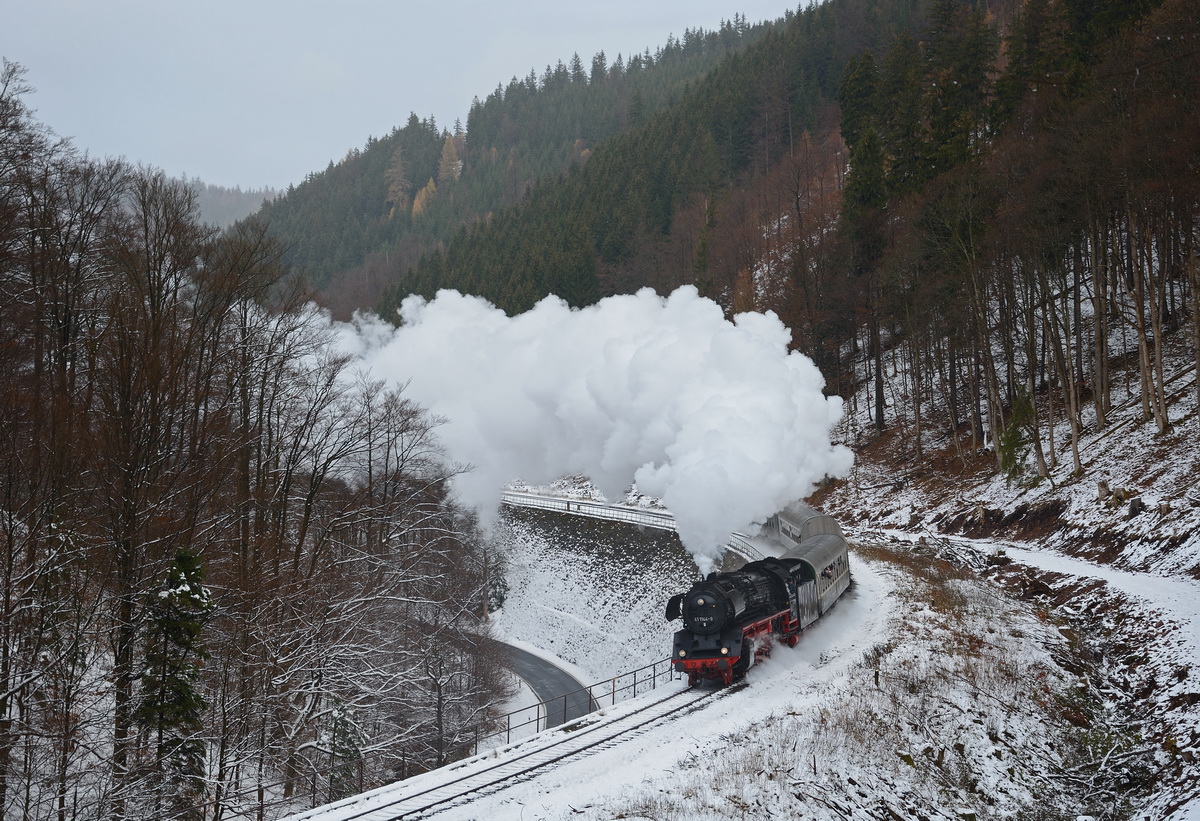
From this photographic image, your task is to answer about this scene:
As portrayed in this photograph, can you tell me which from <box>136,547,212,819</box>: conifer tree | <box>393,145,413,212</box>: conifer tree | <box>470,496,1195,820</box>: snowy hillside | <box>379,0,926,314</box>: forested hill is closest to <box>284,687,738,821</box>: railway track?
<box>470,496,1195,820</box>: snowy hillside

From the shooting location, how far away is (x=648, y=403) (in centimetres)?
2094

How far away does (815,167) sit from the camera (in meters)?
63.9

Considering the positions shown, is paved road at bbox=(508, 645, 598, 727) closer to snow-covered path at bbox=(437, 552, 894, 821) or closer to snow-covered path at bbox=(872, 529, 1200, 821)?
snow-covered path at bbox=(437, 552, 894, 821)

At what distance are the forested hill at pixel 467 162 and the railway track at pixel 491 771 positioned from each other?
73362mm

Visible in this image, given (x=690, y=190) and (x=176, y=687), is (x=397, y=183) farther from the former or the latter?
(x=176, y=687)

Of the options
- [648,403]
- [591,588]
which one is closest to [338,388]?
[648,403]

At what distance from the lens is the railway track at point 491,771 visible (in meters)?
11.0

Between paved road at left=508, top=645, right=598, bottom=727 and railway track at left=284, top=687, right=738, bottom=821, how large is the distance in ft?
44.0

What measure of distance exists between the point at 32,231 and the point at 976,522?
96.5 feet

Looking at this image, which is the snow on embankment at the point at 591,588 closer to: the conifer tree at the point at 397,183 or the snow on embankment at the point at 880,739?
the snow on embankment at the point at 880,739

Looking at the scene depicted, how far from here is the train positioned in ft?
54.2

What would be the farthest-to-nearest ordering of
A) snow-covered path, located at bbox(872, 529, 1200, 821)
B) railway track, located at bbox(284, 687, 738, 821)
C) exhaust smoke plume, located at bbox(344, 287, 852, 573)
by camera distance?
1. exhaust smoke plume, located at bbox(344, 287, 852, 573)
2. snow-covered path, located at bbox(872, 529, 1200, 821)
3. railway track, located at bbox(284, 687, 738, 821)

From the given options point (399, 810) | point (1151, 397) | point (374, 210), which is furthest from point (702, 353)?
point (374, 210)

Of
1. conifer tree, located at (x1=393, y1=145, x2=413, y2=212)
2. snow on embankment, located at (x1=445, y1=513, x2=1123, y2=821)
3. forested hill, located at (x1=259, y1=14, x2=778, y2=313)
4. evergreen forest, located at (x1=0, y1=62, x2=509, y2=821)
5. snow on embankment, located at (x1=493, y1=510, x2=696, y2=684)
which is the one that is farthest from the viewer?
conifer tree, located at (x1=393, y1=145, x2=413, y2=212)
